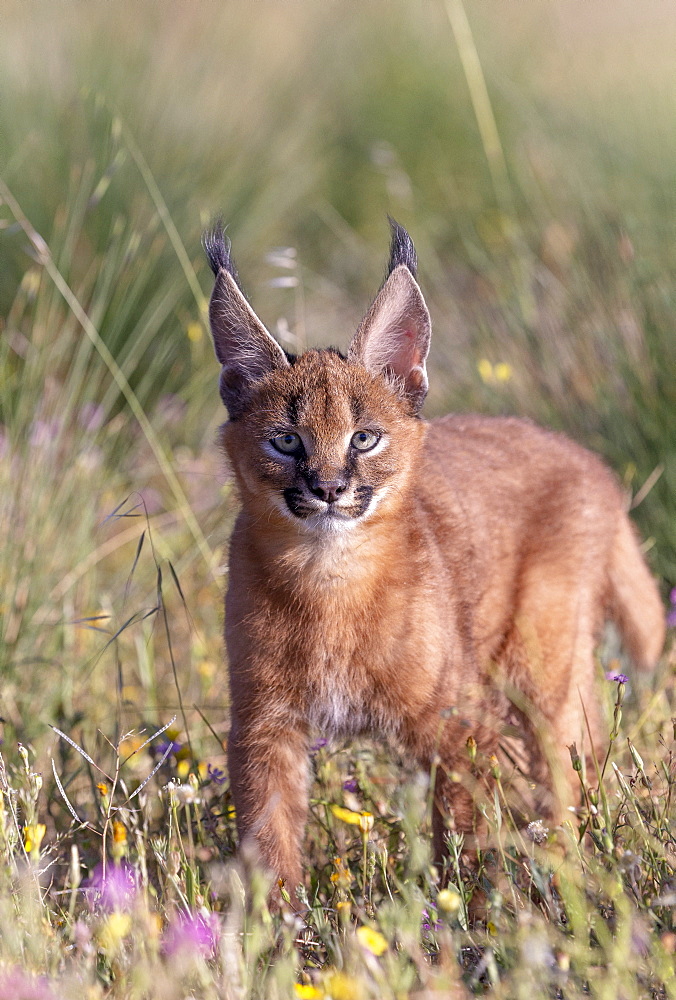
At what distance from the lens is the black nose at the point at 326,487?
296 centimetres

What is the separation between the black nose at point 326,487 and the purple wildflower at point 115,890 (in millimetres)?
1081

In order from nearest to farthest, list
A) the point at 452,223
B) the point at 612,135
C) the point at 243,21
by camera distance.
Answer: the point at 612,135
the point at 452,223
the point at 243,21

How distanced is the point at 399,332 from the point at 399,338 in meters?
0.02

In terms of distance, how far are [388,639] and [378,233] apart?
646 centimetres

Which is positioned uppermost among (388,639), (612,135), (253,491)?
(612,135)

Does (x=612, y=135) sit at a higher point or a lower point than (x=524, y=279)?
higher

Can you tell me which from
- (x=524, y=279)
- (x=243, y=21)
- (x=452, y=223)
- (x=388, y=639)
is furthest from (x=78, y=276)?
(x=243, y=21)

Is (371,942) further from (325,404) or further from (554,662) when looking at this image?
(554,662)

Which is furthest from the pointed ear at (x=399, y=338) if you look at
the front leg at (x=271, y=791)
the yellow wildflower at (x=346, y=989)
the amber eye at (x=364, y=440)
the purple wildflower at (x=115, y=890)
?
the yellow wildflower at (x=346, y=989)

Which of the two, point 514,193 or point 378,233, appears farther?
point 378,233

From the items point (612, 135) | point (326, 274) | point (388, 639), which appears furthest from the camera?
point (326, 274)

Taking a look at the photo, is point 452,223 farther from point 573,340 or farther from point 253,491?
point 253,491

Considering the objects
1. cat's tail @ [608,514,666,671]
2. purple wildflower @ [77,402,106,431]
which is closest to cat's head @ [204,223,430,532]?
cat's tail @ [608,514,666,671]

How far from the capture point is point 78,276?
20.2 feet
